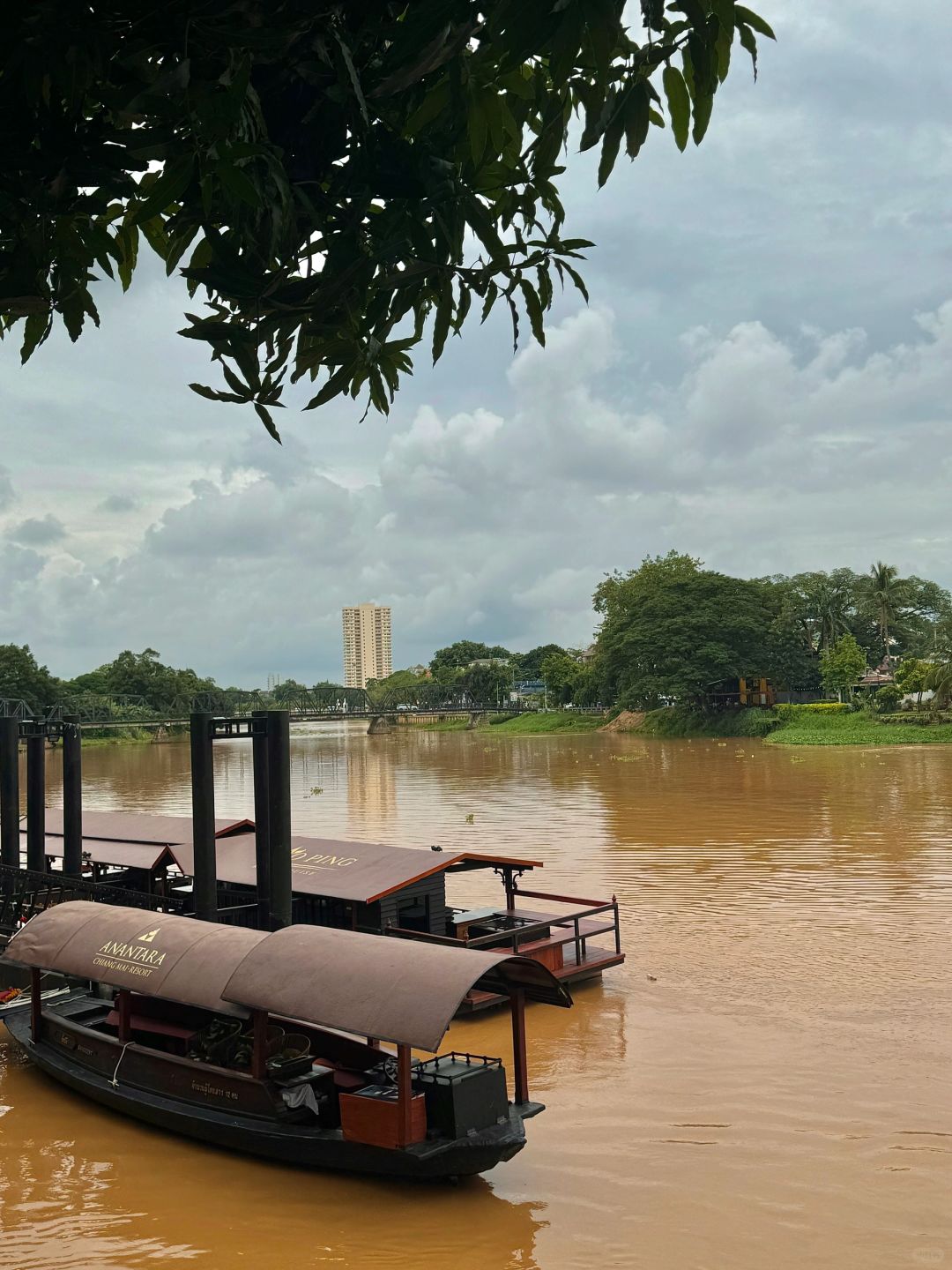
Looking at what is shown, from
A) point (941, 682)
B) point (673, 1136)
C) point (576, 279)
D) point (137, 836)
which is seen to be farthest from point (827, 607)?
point (576, 279)

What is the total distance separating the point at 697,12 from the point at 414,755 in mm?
68789

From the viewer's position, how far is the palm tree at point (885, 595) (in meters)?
78.2

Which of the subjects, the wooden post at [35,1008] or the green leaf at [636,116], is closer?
the green leaf at [636,116]

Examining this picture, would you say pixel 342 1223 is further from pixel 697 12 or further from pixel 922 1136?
pixel 697 12

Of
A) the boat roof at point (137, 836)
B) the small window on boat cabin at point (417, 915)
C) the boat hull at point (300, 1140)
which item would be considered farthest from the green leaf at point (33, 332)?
the boat roof at point (137, 836)

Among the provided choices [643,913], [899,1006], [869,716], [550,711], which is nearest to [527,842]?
[643,913]

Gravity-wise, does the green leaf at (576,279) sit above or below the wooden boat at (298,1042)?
above

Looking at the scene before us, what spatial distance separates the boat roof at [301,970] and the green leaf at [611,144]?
645 centimetres

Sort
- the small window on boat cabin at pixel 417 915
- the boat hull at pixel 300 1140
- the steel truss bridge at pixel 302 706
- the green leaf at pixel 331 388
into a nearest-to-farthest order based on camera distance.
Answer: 1. the green leaf at pixel 331 388
2. the boat hull at pixel 300 1140
3. the small window on boat cabin at pixel 417 915
4. the steel truss bridge at pixel 302 706

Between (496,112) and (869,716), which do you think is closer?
(496,112)

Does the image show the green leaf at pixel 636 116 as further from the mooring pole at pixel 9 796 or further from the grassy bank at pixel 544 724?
the grassy bank at pixel 544 724

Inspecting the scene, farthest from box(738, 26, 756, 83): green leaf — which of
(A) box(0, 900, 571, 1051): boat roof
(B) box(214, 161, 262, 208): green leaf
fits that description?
(A) box(0, 900, 571, 1051): boat roof

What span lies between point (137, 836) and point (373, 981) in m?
10.7

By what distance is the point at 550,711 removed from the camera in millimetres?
100438
